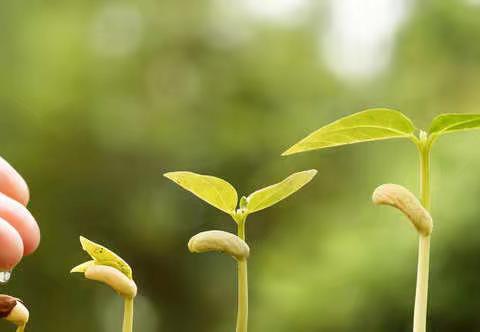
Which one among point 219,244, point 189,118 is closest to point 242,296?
point 219,244

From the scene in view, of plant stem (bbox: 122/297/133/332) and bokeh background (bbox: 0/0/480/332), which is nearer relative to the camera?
plant stem (bbox: 122/297/133/332)

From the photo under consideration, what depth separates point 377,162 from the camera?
4465mm

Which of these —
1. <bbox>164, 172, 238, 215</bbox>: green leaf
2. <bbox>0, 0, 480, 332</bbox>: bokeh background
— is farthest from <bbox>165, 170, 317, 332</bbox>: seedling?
<bbox>0, 0, 480, 332</bbox>: bokeh background

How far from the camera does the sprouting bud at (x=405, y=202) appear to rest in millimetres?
154

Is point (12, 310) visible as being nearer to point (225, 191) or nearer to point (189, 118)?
point (225, 191)

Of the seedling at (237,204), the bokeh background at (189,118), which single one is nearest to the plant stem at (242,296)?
the seedling at (237,204)

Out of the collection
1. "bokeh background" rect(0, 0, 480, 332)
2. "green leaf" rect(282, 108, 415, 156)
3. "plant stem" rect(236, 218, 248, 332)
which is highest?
"green leaf" rect(282, 108, 415, 156)

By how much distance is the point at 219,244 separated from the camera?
163 mm

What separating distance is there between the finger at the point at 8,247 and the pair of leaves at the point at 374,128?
0.06 m

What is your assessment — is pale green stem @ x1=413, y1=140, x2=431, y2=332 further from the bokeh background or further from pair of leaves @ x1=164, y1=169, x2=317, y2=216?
the bokeh background

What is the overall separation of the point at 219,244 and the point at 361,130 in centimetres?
5

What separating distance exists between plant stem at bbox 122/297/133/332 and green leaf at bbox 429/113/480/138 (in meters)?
0.08

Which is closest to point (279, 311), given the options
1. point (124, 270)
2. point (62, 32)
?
point (62, 32)

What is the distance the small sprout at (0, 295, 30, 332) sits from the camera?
17cm
